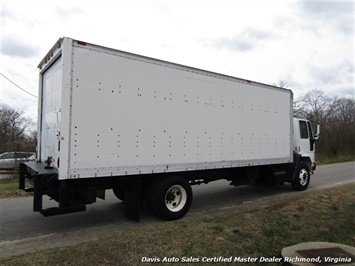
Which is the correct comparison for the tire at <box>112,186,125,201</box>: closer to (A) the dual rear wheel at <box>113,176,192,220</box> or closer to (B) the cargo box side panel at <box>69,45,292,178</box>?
(A) the dual rear wheel at <box>113,176,192,220</box>

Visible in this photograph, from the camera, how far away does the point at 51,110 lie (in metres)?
6.31

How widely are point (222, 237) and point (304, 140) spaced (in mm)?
7230

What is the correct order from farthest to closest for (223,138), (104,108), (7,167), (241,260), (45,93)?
(7,167), (223,138), (45,93), (104,108), (241,260)

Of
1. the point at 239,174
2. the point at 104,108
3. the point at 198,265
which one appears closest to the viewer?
the point at 198,265

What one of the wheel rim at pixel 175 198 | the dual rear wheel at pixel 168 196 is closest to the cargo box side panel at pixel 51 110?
the dual rear wheel at pixel 168 196

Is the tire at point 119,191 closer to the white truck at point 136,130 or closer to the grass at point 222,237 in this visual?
the white truck at point 136,130

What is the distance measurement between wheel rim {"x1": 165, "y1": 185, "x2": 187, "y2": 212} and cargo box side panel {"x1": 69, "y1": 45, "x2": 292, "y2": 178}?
1.71ft

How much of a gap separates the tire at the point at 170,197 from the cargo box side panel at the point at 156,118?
315 mm

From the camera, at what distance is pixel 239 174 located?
8844 mm

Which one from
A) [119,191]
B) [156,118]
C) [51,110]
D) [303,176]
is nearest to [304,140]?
[303,176]

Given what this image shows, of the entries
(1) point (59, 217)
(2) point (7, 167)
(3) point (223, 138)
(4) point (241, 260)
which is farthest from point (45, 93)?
(2) point (7, 167)

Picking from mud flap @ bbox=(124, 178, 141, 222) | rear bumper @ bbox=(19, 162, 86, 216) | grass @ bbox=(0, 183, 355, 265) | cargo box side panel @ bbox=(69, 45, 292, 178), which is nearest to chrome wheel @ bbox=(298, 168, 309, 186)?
cargo box side panel @ bbox=(69, 45, 292, 178)

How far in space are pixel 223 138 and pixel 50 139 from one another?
165 inches

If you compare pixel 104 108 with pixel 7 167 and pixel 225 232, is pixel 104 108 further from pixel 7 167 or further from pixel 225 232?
pixel 7 167
